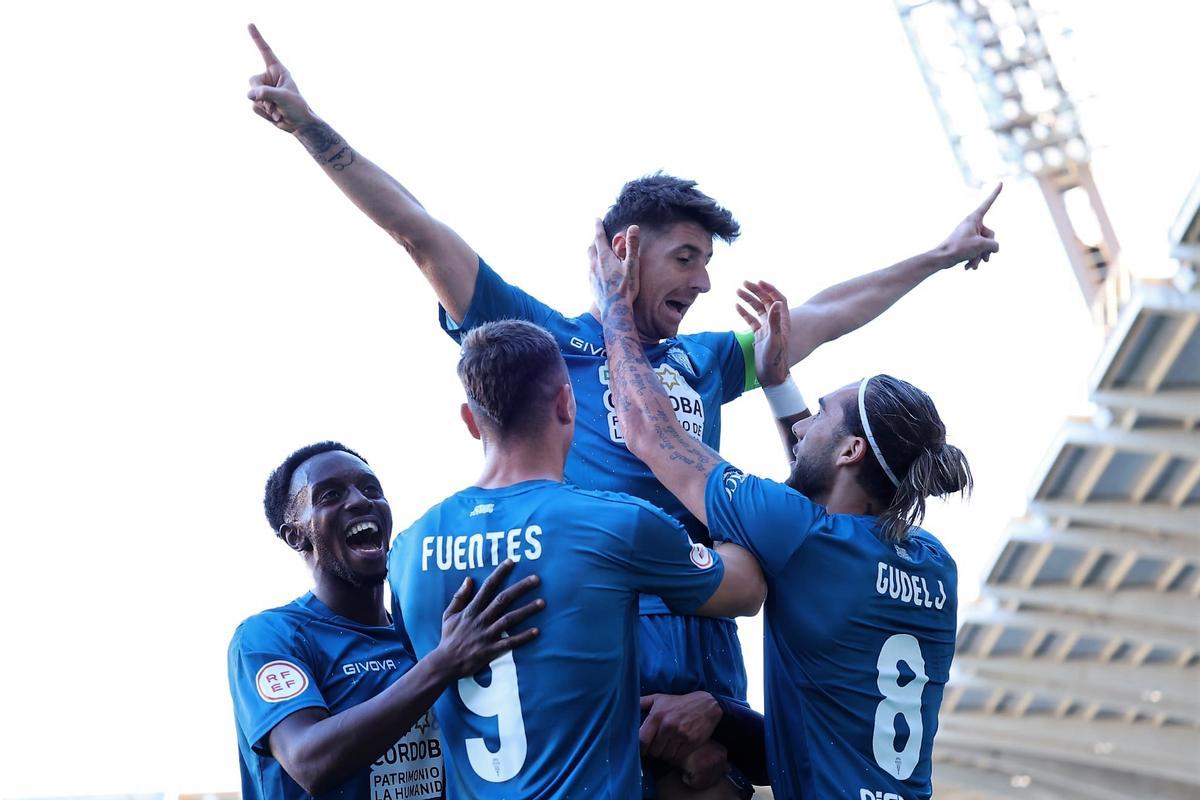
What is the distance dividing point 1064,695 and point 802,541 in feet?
101

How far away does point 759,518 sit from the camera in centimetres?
468

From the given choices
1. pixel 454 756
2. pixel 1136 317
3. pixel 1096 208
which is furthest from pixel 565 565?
pixel 1096 208

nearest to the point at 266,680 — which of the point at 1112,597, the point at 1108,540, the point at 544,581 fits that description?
the point at 544,581

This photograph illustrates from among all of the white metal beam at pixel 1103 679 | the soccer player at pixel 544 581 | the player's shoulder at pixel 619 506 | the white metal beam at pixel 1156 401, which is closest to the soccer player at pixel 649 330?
the soccer player at pixel 544 581

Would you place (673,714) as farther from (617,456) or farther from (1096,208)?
(1096,208)

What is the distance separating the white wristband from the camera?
5.65 m

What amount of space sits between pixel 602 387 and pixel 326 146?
4.05 feet

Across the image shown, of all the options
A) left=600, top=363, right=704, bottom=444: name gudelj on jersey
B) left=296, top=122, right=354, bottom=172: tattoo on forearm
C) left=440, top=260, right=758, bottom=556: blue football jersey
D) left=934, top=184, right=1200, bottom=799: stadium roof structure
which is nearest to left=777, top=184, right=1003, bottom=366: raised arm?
left=440, top=260, right=758, bottom=556: blue football jersey

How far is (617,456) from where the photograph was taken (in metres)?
5.27

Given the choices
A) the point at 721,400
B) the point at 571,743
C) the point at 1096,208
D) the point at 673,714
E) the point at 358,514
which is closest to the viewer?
the point at 571,743

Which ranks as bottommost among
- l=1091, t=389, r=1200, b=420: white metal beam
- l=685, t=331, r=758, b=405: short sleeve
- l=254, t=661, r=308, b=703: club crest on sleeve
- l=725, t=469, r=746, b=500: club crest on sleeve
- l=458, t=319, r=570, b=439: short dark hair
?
l=254, t=661, r=308, b=703: club crest on sleeve

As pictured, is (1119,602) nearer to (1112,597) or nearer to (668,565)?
(1112,597)

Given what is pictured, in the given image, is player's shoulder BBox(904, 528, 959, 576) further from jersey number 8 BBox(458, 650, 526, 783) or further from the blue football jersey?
jersey number 8 BBox(458, 650, 526, 783)

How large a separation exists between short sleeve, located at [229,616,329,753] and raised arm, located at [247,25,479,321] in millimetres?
1301
